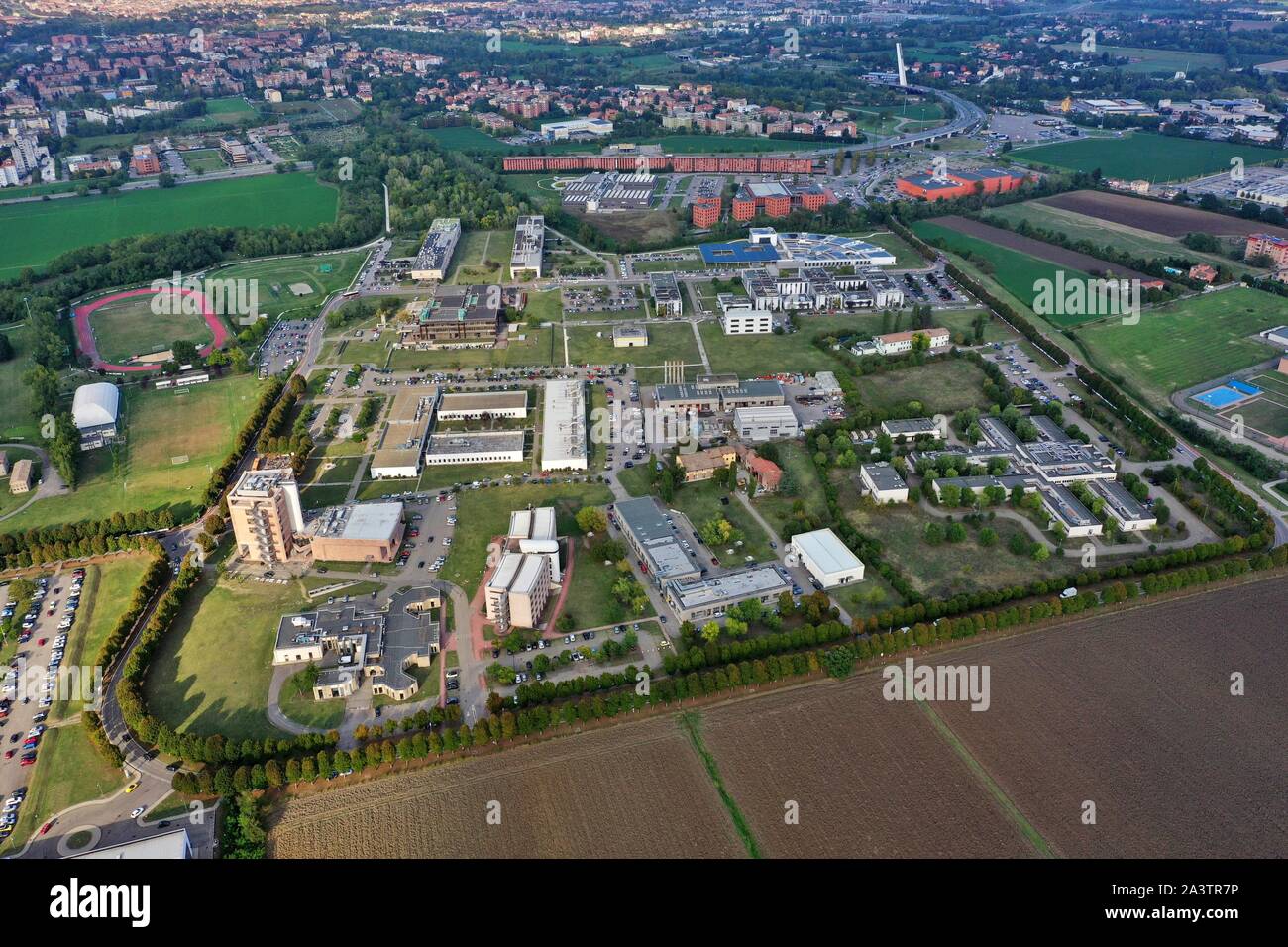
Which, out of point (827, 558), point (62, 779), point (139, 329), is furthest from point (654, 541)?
point (139, 329)

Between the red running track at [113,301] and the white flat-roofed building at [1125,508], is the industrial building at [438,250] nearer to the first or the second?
the red running track at [113,301]

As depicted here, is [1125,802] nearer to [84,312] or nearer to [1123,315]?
[1123,315]

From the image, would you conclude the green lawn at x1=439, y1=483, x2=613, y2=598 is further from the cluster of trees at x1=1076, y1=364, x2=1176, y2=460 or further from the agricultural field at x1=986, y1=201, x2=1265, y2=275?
the agricultural field at x1=986, y1=201, x2=1265, y2=275

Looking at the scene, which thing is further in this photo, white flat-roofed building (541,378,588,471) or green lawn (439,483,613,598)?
white flat-roofed building (541,378,588,471)

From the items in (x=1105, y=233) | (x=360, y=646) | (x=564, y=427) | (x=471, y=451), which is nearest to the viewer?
(x=360, y=646)

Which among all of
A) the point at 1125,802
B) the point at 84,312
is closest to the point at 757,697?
the point at 1125,802

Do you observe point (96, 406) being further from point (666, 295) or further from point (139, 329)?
point (666, 295)

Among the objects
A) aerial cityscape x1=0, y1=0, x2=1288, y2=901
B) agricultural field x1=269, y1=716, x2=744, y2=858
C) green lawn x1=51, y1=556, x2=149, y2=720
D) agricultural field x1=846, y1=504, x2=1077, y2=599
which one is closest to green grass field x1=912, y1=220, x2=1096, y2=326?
aerial cityscape x1=0, y1=0, x2=1288, y2=901
